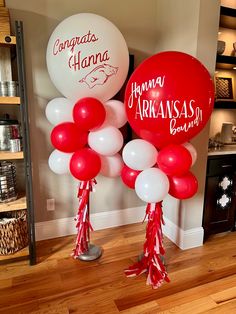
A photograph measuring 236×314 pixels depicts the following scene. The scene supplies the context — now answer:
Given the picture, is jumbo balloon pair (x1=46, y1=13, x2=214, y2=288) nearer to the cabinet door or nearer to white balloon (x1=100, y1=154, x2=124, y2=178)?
white balloon (x1=100, y1=154, x2=124, y2=178)

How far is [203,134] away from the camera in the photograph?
208 centimetres

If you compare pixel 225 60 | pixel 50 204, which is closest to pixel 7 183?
pixel 50 204

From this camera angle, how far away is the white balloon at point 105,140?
5.38ft

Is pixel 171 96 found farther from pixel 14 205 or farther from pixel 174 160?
pixel 14 205

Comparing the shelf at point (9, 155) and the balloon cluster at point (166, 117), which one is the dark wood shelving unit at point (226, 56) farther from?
the shelf at point (9, 155)

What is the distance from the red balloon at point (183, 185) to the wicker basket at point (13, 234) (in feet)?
4.04

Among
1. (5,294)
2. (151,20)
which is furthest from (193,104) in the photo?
(5,294)

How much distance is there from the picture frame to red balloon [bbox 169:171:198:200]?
1.38 metres

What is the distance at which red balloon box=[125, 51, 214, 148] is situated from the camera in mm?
1368

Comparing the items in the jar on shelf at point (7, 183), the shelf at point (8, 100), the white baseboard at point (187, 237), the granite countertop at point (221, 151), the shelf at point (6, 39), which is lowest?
the white baseboard at point (187, 237)

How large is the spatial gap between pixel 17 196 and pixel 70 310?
93 cm

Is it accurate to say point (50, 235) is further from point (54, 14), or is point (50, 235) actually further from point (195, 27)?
point (195, 27)

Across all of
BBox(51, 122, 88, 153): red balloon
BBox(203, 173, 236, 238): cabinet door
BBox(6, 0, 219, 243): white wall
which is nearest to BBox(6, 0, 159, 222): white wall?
BBox(6, 0, 219, 243): white wall

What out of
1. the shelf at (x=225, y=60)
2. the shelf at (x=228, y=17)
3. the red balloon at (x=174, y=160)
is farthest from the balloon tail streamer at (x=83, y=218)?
the shelf at (x=228, y=17)
